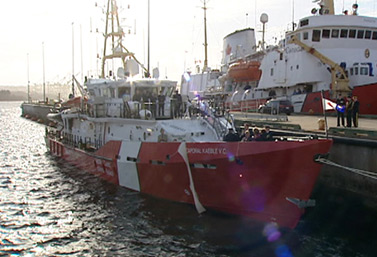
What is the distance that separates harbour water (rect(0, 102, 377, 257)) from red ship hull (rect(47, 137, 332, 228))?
18.6 inches

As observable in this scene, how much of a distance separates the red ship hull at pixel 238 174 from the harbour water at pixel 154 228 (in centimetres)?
47

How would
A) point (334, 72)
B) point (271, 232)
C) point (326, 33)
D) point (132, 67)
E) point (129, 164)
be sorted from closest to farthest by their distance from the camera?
point (271, 232)
point (129, 164)
point (132, 67)
point (334, 72)
point (326, 33)

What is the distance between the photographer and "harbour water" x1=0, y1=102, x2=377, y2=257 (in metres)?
9.52

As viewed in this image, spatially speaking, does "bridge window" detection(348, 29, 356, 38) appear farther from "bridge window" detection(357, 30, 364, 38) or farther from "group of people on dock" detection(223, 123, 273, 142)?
"group of people on dock" detection(223, 123, 273, 142)

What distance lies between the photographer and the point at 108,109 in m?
16.2

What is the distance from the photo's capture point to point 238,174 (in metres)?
10.4

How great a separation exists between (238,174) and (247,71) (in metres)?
23.6

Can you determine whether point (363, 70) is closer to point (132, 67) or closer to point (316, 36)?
point (316, 36)

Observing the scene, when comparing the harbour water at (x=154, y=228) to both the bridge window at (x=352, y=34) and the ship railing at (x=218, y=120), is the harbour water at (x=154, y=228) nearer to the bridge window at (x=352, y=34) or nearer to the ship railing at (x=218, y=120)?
the ship railing at (x=218, y=120)

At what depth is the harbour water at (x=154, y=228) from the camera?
952cm

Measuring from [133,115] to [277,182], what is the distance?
682 centimetres

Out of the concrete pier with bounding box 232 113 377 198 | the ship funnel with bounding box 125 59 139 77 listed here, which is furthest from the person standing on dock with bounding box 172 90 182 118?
the ship funnel with bounding box 125 59 139 77

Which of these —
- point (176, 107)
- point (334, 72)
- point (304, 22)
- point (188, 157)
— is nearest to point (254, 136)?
point (188, 157)

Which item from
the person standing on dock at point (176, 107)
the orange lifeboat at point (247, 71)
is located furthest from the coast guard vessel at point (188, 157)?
the orange lifeboat at point (247, 71)
